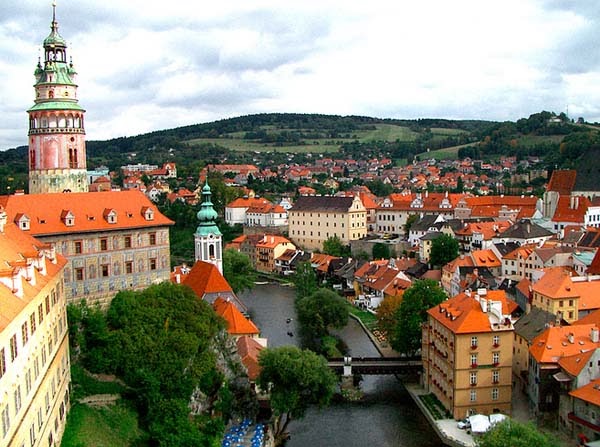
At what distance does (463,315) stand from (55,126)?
2139cm

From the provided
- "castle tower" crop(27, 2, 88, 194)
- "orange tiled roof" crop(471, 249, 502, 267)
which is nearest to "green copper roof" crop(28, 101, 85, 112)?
"castle tower" crop(27, 2, 88, 194)

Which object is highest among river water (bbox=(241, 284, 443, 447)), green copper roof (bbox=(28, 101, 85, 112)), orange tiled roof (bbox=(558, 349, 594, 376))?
green copper roof (bbox=(28, 101, 85, 112))

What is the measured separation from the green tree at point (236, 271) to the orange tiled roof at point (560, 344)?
25646mm

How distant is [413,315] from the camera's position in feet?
124

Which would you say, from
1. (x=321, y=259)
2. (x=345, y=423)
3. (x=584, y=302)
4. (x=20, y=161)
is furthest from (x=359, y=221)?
(x=20, y=161)

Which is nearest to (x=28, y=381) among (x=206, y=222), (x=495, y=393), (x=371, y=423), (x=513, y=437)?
(x=513, y=437)

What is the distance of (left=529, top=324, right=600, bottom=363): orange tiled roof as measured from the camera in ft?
97.4

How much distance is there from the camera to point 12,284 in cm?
1833

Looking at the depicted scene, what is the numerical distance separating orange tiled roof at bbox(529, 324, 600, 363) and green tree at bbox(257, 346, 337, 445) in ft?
28.3

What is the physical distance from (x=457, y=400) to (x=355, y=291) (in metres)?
27.1

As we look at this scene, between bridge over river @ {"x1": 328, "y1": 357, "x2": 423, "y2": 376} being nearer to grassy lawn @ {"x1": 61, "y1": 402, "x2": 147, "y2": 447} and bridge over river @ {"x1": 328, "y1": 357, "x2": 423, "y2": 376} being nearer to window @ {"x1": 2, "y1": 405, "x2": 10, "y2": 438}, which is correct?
grassy lawn @ {"x1": 61, "y1": 402, "x2": 147, "y2": 447}

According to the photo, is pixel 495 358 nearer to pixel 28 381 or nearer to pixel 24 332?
pixel 28 381

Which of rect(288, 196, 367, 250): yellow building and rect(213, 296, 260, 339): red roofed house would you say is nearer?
rect(213, 296, 260, 339): red roofed house

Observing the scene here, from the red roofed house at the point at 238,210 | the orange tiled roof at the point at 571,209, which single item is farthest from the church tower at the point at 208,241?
the red roofed house at the point at 238,210
